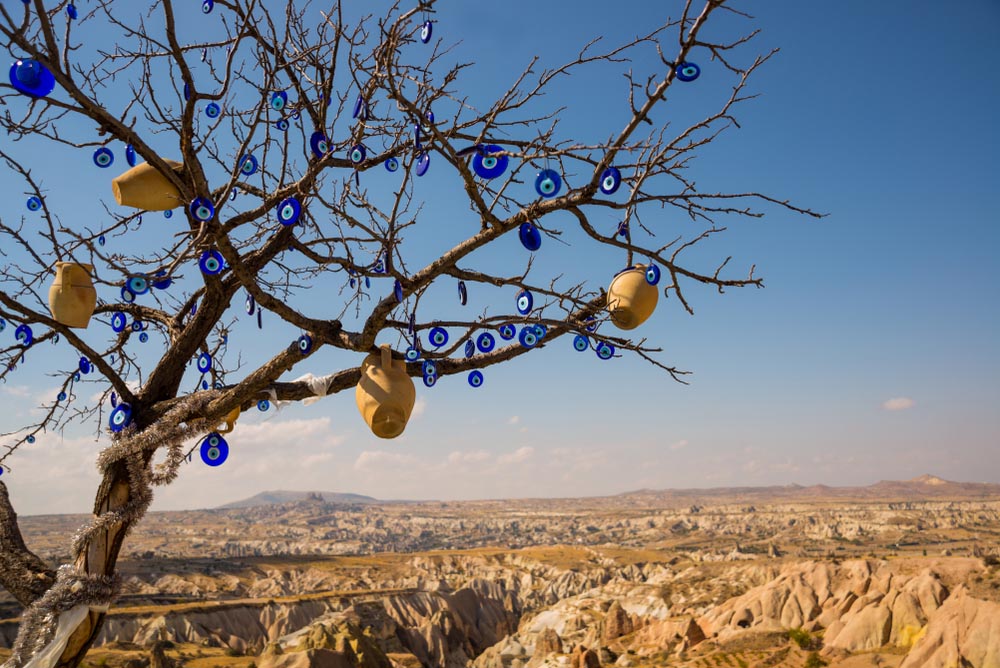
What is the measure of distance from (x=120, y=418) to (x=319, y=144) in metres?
2.06

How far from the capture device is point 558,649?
124ft

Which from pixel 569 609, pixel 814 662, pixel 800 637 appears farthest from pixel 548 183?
pixel 569 609

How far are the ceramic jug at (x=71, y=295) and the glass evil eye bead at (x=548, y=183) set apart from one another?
9.33ft

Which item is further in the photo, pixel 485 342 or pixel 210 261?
pixel 485 342

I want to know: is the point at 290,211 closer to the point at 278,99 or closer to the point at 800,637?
the point at 278,99

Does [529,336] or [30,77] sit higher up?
[30,77]

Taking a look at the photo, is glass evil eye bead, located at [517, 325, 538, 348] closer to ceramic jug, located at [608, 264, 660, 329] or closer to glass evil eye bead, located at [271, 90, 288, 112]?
ceramic jug, located at [608, 264, 660, 329]

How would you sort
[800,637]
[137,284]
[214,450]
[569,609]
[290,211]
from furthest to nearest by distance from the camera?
[569,609] < [800,637] < [214,450] < [137,284] < [290,211]

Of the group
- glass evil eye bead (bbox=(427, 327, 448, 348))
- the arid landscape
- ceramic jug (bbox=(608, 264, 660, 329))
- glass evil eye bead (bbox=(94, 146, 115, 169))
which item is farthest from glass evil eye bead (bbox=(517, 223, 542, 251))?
the arid landscape

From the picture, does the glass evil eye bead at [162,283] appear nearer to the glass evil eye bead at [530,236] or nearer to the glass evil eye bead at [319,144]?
the glass evil eye bead at [319,144]

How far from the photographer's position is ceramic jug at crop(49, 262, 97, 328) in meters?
3.84

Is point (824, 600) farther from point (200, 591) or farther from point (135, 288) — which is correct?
point (200, 591)

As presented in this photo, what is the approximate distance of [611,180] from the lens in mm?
3215

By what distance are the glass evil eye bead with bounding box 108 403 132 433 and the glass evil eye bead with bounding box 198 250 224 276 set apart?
1087mm
